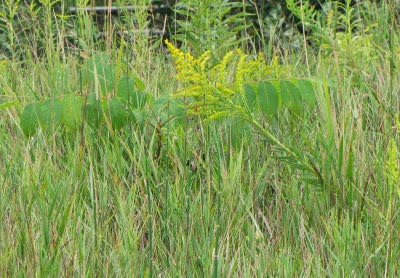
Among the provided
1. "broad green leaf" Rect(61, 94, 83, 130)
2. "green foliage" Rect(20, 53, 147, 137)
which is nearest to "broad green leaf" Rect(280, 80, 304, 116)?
"green foliage" Rect(20, 53, 147, 137)

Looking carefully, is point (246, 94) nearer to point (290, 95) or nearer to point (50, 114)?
point (290, 95)

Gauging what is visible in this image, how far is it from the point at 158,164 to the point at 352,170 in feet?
2.25

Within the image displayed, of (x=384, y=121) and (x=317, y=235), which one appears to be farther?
(x=384, y=121)

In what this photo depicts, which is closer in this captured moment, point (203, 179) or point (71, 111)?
point (203, 179)

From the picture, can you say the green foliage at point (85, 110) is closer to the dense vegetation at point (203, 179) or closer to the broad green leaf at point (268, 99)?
the dense vegetation at point (203, 179)

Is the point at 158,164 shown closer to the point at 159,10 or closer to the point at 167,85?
the point at 167,85

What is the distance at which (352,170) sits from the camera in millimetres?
2355

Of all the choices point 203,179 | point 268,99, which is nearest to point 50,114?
point 203,179

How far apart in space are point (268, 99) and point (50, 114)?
72cm

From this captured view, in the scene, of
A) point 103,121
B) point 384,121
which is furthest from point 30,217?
point 384,121

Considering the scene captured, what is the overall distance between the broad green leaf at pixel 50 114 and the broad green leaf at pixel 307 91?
80cm

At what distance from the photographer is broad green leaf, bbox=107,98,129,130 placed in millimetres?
2623

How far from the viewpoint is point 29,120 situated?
2.62 meters

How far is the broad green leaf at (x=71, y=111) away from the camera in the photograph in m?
2.61
